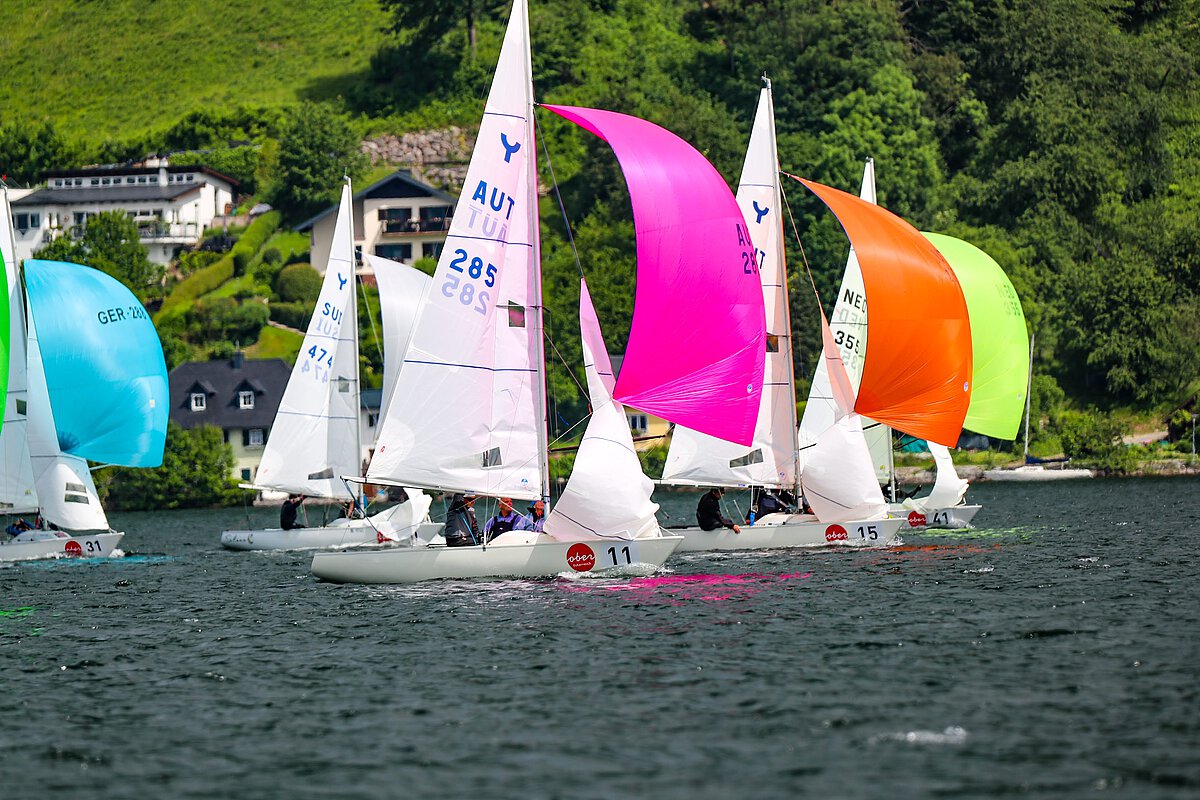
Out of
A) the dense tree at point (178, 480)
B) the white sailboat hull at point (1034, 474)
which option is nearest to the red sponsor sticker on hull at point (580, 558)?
the white sailboat hull at point (1034, 474)

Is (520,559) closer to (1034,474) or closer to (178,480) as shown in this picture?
(1034,474)

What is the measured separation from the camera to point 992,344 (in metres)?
42.6

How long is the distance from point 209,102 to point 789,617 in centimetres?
12492

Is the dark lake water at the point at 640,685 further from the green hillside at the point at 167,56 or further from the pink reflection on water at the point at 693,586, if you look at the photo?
the green hillside at the point at 167,56

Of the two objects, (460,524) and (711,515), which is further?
(711,515)

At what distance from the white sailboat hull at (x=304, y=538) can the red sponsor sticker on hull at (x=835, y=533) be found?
14270 mm

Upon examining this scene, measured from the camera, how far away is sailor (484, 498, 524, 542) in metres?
30.2

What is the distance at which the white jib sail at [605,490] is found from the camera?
1130 inches

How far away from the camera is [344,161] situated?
11606cm

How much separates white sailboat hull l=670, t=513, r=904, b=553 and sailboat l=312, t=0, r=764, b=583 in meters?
5.32

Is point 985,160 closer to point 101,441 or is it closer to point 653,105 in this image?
point 653,105

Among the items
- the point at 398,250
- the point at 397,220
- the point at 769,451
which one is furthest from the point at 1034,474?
the point at 397,220

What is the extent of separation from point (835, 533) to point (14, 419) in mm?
20846

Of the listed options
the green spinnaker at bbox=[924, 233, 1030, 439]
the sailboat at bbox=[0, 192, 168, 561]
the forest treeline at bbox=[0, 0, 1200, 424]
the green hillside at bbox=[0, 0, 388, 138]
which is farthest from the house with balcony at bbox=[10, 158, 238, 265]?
Answer: the green spinnaker at bbox=[924, 233, 1030, 439]
